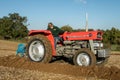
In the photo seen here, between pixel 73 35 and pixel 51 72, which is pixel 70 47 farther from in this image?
pixel 51 72

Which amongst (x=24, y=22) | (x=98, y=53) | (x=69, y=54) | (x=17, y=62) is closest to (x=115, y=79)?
(x=98, y=53)

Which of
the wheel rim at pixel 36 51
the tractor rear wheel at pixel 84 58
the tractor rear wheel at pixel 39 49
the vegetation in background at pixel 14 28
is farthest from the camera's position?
the vegetation in background at pixel 14 28

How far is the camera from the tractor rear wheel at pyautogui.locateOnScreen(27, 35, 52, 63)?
1150cm

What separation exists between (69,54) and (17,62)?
210 cm

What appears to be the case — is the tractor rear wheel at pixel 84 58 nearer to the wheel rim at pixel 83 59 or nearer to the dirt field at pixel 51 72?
the wheel rim at pixel 83 59

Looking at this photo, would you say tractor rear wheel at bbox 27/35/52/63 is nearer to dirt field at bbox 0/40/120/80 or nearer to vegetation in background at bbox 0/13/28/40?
dirt field at bbox 0/40/120/80

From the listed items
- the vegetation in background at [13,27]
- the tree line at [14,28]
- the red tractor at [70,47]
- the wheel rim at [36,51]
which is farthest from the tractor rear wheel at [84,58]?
the vegetation in background at [13,27]

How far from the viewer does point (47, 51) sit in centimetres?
1146

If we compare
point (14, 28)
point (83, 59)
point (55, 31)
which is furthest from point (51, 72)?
point (14, 28)

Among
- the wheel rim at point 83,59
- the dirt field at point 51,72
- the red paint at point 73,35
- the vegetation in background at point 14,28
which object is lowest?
the dirt field at point 51,72

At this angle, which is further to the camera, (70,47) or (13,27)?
(13,27)

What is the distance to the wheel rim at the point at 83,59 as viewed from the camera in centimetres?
1074

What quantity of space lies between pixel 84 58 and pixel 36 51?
2234 millimetres

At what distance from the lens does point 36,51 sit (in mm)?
11961
